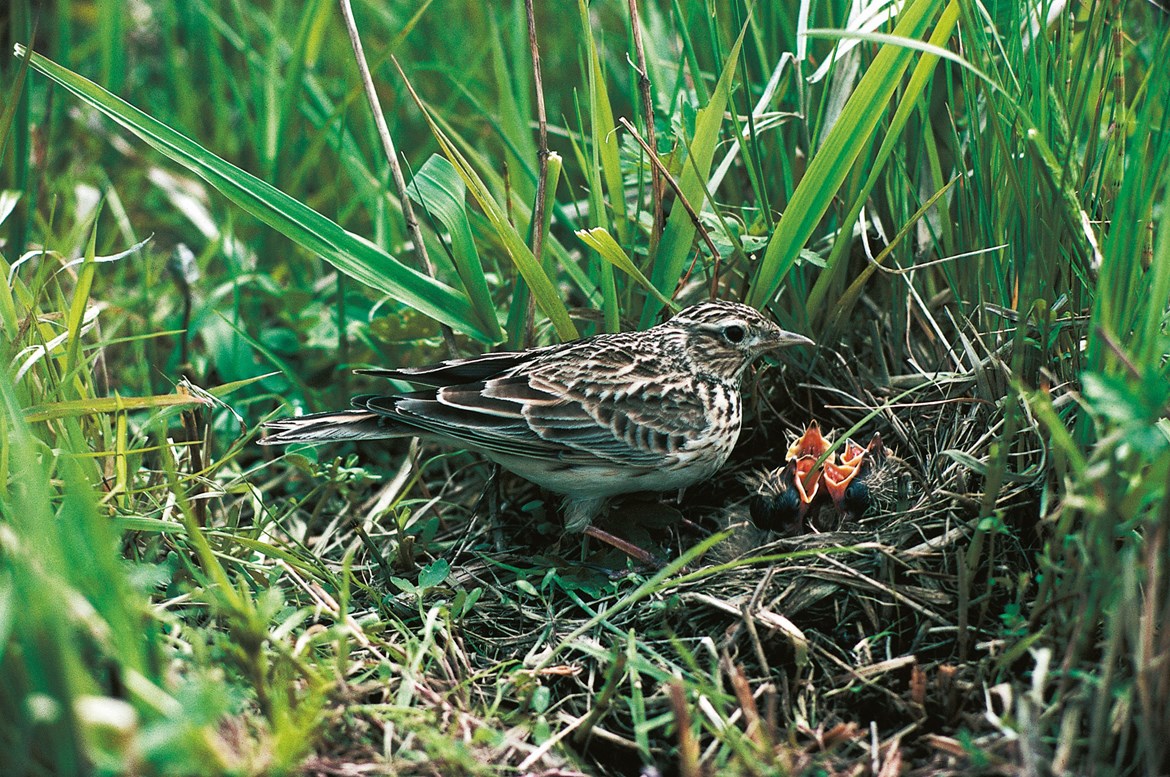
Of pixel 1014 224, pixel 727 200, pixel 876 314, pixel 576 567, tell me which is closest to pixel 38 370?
pixel 576 567

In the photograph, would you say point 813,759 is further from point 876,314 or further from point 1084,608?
point 876,314

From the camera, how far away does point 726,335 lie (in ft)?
12.3

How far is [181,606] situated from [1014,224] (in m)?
2.85

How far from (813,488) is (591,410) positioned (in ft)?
2.62

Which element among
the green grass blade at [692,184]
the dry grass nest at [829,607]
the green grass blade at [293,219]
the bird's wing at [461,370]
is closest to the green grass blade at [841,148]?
the green grass blade at [692,184]

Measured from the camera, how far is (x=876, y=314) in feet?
13.1

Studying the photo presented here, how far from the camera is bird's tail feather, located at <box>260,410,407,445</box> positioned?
12.0 feet

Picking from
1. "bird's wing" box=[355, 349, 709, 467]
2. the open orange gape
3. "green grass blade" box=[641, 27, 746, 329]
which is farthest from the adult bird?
the open orange gape

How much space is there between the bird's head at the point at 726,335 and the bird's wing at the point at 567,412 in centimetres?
16

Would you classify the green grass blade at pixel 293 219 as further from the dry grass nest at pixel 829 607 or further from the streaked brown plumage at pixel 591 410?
the dry grass nest at pixel 829 607

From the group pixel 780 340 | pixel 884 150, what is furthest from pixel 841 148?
pixel 780 340

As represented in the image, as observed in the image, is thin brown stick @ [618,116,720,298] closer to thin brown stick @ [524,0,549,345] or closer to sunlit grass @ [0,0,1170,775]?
sunlit grass @ [0,0,1170,775]

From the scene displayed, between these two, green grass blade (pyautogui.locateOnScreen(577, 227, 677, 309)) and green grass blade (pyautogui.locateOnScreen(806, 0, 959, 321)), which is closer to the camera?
green grass blade (pyautogui.locateOnScreen(806, 0, 959, 321))

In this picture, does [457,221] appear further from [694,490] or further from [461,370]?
[694,490]
